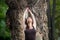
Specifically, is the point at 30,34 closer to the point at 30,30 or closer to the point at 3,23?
the point at 30,30

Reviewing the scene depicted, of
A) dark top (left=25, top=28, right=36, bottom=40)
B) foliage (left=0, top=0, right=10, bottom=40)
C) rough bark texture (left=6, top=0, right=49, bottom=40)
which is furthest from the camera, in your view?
foliage (left=0, top=0, right=10, bottom=40)

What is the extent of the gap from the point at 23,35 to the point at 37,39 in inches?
9.4

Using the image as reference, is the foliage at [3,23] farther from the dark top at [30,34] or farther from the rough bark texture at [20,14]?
the dark top at [30,34]

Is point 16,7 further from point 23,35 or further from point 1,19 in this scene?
point 1,19

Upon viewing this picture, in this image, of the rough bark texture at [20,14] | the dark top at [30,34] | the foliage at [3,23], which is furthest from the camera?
the foliage at [3,23]

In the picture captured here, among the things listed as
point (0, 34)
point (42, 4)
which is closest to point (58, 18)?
point (0, 34)

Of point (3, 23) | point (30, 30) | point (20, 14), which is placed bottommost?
Result: point (3, 23)

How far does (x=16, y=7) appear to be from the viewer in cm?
439

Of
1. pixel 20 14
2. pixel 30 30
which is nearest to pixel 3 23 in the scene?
pixel 20 14

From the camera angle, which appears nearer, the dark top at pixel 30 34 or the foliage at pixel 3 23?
the dark top at pixel 30 34

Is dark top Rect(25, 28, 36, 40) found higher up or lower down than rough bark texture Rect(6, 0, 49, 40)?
lower down

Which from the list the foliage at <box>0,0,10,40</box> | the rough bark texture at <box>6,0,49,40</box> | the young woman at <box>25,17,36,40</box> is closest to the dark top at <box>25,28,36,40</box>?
the young woman at <box>25,17,36,40</box>

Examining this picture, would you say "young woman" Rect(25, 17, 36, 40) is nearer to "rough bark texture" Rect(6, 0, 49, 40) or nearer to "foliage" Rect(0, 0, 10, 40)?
"rough bark texture" Rect(6, 0, 49, 40)

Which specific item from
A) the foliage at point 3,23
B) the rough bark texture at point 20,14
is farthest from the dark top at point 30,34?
the foliage at point 3,23
